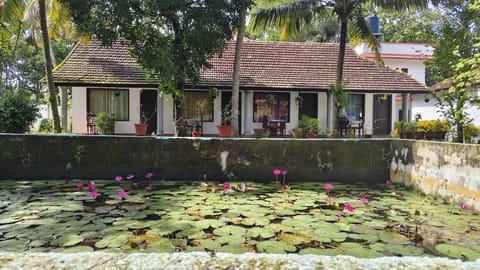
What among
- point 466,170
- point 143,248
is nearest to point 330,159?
point 466,170

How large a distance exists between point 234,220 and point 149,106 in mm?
11420

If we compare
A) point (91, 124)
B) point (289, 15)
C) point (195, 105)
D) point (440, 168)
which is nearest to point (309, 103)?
point (289, 15)

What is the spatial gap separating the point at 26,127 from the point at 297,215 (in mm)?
8314

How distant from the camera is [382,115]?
17547 millimetres

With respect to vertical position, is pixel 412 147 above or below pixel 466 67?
below

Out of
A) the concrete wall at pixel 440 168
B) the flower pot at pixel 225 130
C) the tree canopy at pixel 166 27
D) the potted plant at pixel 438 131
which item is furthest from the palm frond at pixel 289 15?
the potted plant at pixel 438 131

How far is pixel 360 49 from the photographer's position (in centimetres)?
2478

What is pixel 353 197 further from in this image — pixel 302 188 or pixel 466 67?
pixel 466 67

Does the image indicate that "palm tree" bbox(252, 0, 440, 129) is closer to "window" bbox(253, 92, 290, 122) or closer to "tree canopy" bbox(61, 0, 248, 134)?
"tree canopy" bbox(61, 0, 248, 134)

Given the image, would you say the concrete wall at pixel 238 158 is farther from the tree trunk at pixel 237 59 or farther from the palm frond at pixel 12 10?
the palm frond at pixel 12 10

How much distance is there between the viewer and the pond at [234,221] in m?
3.87

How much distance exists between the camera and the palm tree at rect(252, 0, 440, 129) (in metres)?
11.9

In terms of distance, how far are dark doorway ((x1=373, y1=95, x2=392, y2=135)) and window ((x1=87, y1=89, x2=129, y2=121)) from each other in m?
10.9

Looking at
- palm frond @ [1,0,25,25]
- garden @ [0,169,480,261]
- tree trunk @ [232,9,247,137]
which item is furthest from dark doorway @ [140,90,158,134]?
garden @ [0,169,480,261]
